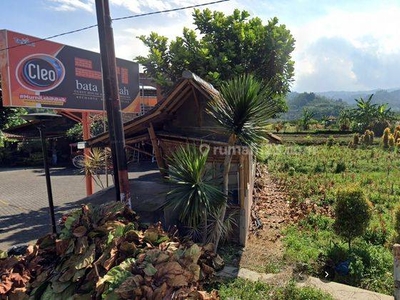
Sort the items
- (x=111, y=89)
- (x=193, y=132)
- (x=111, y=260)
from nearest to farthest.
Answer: (x=111, y=260), (x=111, y=89), (x=193, y=132)

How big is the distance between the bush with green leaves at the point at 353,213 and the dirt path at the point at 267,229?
1360mm

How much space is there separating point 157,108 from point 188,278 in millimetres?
3829

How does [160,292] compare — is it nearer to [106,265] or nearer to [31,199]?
[106,265]

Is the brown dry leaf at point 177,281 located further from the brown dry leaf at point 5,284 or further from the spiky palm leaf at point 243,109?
the spiky palm leaf at point 243,109

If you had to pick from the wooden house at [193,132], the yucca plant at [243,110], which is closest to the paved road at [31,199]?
the wooden house at [193,132]

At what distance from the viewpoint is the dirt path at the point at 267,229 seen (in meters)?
5.91

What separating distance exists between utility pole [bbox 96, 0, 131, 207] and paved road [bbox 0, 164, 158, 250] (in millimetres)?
2684

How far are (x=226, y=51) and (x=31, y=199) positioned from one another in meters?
10.6

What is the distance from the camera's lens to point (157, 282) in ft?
13.4

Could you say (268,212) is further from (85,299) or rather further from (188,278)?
(85,299)

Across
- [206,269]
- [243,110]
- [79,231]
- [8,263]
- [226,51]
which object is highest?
[226,51]

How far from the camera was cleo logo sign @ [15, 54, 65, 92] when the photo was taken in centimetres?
920

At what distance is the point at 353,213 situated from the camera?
19.0 feet

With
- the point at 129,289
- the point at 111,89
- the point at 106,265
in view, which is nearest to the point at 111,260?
the point at 106,265
